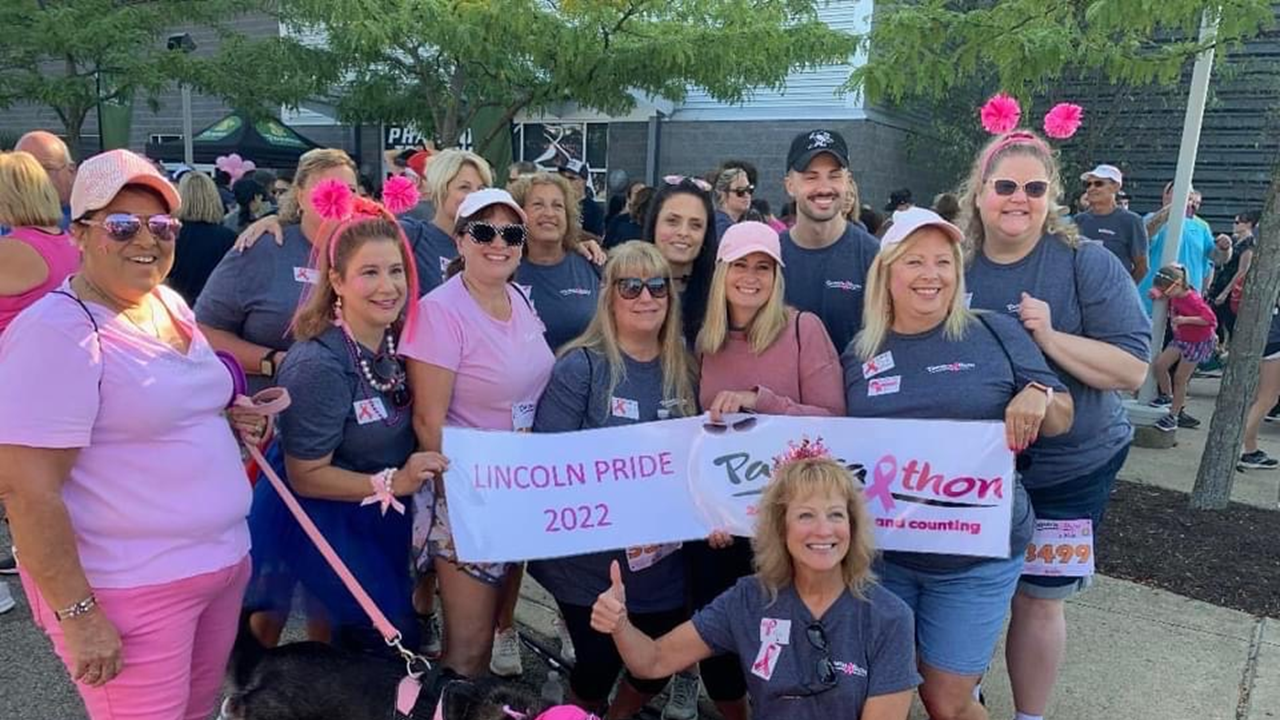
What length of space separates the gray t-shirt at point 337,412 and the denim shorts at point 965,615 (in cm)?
188

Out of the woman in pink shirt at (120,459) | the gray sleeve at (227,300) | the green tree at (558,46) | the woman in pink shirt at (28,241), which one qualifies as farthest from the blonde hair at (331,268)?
the green tree at (558,46)

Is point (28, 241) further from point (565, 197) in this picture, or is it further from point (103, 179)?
point (565, 197)

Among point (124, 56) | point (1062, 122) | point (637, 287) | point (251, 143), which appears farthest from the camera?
point (251, 143)

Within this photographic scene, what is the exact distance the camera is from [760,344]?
309 cm

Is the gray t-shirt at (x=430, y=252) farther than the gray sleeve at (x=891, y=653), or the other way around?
the gray t-shirt at (x=430, y=252)

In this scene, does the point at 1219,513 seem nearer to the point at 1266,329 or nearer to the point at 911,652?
the point at 1266,329

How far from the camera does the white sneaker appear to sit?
4.26 metres

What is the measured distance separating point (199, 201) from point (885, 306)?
14.9 ft

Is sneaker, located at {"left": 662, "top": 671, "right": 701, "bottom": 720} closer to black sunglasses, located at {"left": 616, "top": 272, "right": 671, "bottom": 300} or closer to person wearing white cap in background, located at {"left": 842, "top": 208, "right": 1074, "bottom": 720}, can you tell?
person wearing white cap in background, located at {"left": 842, "top": 208, "right": 1074, "bottom": 720}

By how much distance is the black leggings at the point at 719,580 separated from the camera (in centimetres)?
322

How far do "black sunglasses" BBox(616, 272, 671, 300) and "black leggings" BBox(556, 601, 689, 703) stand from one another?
1129 mm

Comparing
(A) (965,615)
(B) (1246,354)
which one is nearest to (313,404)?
(A) (965,615)

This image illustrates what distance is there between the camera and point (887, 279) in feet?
9.61

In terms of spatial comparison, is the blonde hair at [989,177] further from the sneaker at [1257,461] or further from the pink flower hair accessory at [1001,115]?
the sneaker at [1257,461]
